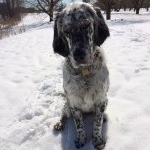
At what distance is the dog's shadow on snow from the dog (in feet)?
0.24

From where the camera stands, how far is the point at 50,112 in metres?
4.04

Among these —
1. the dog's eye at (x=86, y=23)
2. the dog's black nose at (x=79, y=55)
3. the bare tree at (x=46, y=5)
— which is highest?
the dog's eye at (x=86, y=23)

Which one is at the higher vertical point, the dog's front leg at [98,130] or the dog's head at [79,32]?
the dog's head at [79,32]

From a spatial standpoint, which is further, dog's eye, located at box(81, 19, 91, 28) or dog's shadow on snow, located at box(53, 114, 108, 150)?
dog's shadow on snow, located at box(53, 114, 108, 150)

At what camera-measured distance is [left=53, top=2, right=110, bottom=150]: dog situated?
2.94 metres

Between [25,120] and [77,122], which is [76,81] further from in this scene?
[25,120]

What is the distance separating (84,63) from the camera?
2.90m

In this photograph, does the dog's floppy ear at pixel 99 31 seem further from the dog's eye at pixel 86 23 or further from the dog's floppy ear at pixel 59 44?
the dog's floppy ear at pixel 59 44

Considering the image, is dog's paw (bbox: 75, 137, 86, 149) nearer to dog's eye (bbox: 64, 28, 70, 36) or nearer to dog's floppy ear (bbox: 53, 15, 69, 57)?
dog's floppy ear (bbox: 53, 15, 69, 57)

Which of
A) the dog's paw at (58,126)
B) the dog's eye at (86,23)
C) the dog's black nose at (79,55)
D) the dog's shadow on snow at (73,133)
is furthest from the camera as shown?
the dog's paw at (58,126)

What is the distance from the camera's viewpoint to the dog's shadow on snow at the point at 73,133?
329 centimetres

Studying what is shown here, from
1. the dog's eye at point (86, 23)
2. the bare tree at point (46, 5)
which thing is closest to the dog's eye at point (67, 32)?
the dog's eye at point (86, 23)

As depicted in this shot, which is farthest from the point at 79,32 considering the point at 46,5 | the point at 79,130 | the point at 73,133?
the point at 46,5

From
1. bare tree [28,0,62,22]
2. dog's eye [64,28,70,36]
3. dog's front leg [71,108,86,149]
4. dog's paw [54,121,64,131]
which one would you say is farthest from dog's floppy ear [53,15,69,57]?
bare tree [28,0,62,22]
